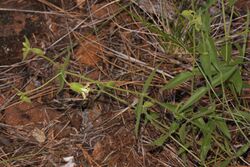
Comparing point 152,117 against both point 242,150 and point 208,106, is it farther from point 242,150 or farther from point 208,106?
point 242,150

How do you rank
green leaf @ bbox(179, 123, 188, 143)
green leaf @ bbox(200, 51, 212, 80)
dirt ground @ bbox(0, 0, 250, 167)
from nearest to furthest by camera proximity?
green leaf @ bbox(200, 51, 212, 80) < green leaf @ bbox(179, 123, 188, 143) < dirt ground @ bbox(0, 0, 250, 167)

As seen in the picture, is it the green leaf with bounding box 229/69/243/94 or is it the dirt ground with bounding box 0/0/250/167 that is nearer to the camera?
the green leaf with bounding box 229/69/243/94

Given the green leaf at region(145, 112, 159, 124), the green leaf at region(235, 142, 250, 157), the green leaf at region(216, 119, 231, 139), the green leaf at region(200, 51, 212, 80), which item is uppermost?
the green leaf at region(200, 51, 212, 80)

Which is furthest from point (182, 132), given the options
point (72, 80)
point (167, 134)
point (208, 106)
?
point (72, 80)

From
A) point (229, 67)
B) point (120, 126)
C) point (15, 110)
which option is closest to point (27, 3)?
point (15, 110)

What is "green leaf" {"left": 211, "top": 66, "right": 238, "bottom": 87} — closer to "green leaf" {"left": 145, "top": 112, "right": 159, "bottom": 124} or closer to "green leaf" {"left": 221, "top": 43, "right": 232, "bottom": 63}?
"green leaf" {"left": 221, "top": 43, "right": 232, "bottom": 63}

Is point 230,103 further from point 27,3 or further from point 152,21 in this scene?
point 27,3

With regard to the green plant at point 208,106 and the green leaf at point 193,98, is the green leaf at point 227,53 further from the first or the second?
the green leaf at point 193,98

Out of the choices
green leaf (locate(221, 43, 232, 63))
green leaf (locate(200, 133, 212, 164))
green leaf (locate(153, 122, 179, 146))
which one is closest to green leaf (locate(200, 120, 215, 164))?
green leaf (locate(200, 133, 212, 164))
